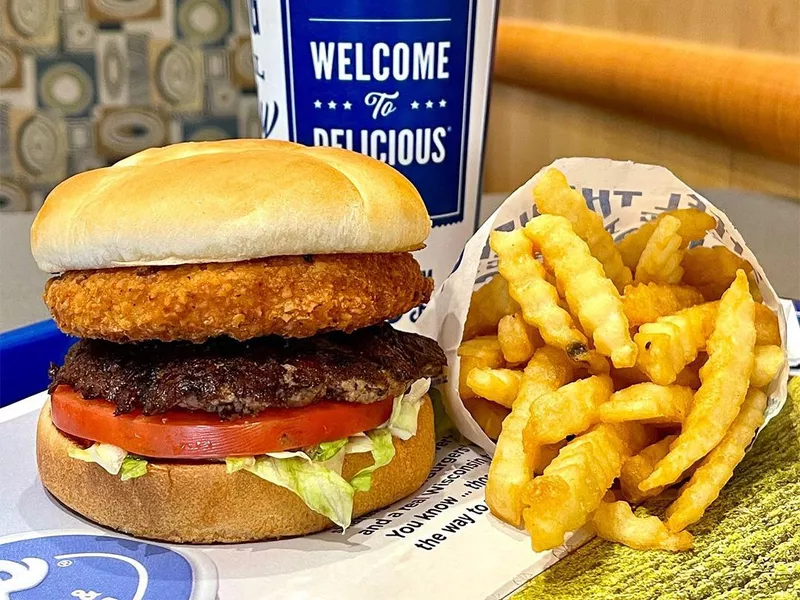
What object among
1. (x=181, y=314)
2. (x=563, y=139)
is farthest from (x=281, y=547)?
(x=563, y=139)

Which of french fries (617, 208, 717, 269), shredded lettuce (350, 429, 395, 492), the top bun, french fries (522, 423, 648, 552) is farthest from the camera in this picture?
french fries (617, 208, 717, 269)

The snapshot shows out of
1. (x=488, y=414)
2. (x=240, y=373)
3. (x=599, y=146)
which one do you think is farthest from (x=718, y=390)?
(x=599, y=146)

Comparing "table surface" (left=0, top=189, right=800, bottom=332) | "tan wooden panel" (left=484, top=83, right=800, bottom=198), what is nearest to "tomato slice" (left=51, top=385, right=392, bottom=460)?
"table surface" (left=0, top=189, right=800, bottom=332)

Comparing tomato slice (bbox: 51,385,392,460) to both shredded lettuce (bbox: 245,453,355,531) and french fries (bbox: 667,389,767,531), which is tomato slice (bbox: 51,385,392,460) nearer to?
shredded lettuce (bbox: 245,453,355,531)

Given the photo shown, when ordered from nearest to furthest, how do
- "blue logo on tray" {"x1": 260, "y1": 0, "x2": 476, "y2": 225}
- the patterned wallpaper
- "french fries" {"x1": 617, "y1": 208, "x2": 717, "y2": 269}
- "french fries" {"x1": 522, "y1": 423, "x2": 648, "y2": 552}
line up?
"french fries" {"x1": 522, "y1": 423, "x2": 648, "y2": 552} < "french fries" {"x1": 617, "y1": 208, "x2": 717, "y2": 269} < "blue logo on tray" {"x1": 260, "y1": 0, "x2": 476, "y2": 225} < the patterned wallpaper

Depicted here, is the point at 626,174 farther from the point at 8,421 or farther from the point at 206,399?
the point at 8,421

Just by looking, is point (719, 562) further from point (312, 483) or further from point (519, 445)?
point (312, 483)
